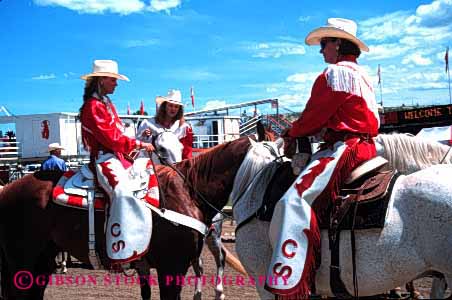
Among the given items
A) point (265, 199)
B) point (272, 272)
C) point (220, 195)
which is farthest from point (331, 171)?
point (220, 195)

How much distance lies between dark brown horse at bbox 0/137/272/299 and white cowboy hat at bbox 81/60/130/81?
1114 millimetres

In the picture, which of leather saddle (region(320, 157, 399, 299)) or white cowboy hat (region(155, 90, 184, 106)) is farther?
white cowboy hat (region(155, 90, 184, 106))

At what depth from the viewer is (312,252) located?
3309 millimetres

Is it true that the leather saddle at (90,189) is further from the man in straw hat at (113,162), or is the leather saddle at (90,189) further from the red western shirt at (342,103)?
the red western shirt at (342,103)

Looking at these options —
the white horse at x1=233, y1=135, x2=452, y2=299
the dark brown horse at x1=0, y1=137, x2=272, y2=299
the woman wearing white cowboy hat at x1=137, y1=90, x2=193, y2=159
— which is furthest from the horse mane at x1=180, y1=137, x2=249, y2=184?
the woman wearing white cowboy hat at x1=137, y1=90, x2=193, y2=159

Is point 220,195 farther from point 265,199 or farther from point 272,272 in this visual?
point 272,272

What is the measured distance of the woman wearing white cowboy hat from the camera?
6.66m

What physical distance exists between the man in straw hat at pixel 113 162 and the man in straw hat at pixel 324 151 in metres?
1.50

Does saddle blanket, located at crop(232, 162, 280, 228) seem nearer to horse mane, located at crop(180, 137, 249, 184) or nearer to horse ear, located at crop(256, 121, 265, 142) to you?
horse ear, located at crop(256, 121, 265, 142)

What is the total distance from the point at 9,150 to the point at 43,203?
72.0 feet

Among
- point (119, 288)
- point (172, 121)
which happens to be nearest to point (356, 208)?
point (172, 121)

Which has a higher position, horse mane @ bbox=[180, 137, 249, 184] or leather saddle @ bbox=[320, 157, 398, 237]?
horse mane @ bbox=[180, 137, 249, 184]

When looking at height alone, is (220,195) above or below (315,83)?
below

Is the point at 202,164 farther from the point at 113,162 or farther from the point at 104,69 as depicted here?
the point at 104,69
